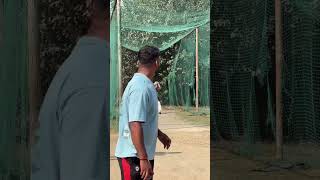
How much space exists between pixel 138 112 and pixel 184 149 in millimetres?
6154

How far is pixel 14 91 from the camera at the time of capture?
4.35 ft

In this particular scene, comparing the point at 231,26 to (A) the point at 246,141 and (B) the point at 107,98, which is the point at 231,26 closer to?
(A) the point at 246,141

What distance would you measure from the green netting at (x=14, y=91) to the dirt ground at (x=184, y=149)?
5.00 metres

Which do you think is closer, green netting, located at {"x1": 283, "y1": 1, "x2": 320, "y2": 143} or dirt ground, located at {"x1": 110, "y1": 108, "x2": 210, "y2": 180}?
green netting, located at {"x1": 283, "y1": 1, "x2": 320, "y2": 143}

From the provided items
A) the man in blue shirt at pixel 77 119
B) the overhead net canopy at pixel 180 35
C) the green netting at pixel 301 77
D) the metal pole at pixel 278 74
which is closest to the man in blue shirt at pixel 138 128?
the man in blue shirt at pixel 77 119

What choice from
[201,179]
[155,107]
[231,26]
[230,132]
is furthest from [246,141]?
[155,107]

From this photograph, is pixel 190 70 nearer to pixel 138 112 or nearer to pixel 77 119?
pixel 138 112

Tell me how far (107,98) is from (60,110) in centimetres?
10

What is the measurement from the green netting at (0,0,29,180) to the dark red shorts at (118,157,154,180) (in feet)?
4.33

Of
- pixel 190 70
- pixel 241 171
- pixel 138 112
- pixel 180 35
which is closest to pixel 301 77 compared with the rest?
pixel 241 171

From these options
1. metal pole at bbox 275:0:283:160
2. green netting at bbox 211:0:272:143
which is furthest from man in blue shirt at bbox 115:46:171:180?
metal pole at bbox 275:0:283:160

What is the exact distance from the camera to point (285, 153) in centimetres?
636

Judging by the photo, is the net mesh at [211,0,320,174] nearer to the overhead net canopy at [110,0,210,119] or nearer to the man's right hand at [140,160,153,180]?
the overhead net canopy at [110,0,210,119]

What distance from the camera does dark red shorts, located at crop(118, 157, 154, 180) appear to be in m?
2.69
